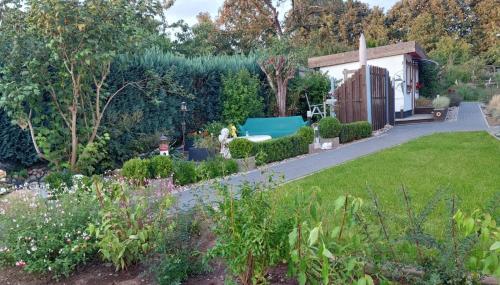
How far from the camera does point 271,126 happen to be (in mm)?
11969

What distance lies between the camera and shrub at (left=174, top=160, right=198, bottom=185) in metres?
6.99

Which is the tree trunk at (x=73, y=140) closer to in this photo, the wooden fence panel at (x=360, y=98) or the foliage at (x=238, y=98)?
the foliage at (x=238, y=98)

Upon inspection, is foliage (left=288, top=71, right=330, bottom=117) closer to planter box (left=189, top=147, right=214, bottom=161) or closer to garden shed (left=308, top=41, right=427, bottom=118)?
garden shed (left=308, top=41, right=427, bottom=118)

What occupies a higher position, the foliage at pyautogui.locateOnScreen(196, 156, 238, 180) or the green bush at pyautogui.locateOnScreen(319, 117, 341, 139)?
the green bush at pyautogui.locateOnScreen(319, 117, 341, 139)

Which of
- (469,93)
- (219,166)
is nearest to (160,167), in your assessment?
(219,166)

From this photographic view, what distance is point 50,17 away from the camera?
23.1ft

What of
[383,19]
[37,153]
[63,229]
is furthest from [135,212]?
[383,19]

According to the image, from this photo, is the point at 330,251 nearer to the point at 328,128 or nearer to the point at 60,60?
the point at 60,60

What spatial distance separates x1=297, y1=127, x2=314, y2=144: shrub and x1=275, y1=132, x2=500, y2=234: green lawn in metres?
1.95

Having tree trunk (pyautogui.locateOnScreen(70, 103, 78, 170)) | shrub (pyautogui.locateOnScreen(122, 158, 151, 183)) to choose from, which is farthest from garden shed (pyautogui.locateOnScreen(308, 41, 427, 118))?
shrub (pyautogui.locateOnScreen(122, 158, 151, 183))

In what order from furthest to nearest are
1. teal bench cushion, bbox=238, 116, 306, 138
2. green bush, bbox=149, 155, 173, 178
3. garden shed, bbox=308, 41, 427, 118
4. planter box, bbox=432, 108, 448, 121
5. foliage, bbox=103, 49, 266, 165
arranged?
1. garden shed, bbox=308, 41, 427, 118
2. planter box, bbox=432, 108, 448, 121
3. teal bench cushion, bbox=238, 116, 306, 138
4. foliage, bbox=103, 49, 266, 165
5. green bush, bbox=149, 155, 173, 178

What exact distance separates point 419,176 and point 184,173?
12.5 ft

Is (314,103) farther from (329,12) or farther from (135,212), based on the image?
(329,12)

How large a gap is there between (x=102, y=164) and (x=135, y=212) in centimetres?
590
